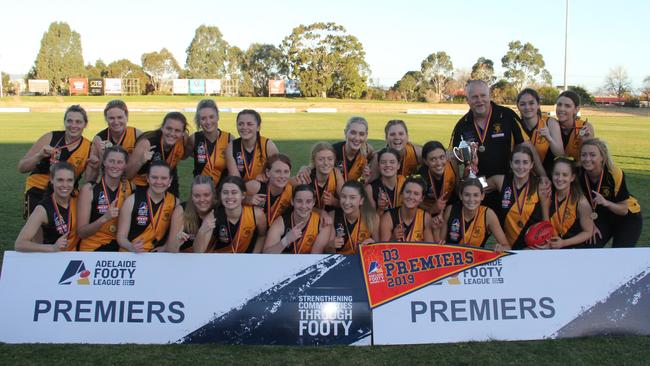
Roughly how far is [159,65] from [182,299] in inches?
3704

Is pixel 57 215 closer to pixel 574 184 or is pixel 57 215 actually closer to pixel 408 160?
pixel 408 160

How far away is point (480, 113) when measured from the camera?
5492 millimetres

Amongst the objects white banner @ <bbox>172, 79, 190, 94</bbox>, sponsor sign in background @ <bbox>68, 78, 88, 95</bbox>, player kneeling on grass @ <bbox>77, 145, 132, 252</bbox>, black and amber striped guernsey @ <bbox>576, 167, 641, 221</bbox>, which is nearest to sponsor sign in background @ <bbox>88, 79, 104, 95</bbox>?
sponsor sign in background @ <bbox>68, 78, 88, 95</bbox>

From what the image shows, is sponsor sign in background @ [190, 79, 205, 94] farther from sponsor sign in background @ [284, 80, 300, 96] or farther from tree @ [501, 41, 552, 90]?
tree @ [501, 41, 552, 90]

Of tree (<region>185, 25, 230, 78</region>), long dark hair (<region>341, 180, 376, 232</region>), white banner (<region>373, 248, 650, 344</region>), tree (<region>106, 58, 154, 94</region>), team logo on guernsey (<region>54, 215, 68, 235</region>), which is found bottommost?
white banner (<region>373, 248, 650, 344</region>)

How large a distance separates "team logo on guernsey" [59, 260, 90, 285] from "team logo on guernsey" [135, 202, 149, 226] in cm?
65

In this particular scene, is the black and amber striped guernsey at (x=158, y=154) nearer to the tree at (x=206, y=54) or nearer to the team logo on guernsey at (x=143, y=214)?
the team logo on guernsey at (x=143, y=214)

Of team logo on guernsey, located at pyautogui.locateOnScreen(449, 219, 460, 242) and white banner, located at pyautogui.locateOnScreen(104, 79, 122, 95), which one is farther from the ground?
white banner, located at pyautogui.locateOnScreen(104, 79, 122, 95)

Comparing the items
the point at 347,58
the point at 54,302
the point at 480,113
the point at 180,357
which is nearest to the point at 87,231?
the point at 54,302

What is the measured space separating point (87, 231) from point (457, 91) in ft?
290

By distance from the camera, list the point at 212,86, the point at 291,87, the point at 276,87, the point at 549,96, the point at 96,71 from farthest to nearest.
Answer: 1. the point at 96,71
2. the point at 291,87
3. the point at 276,87
4. the point at 212,86
5. the point at 549,96

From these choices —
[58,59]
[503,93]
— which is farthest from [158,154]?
[58,59]

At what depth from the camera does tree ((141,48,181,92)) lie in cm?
9138

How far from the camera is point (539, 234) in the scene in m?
4.66
